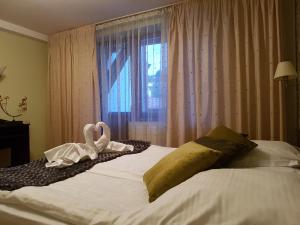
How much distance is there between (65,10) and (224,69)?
7.02 feet

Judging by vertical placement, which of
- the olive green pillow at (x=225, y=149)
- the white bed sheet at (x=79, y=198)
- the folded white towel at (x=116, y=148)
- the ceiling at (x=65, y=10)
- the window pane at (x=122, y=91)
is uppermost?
the ceiling at (x=65, y=10)

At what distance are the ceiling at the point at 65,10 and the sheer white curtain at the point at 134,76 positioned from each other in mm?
214

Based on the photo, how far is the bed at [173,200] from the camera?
76 centimetres

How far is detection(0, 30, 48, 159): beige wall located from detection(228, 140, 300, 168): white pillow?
11.0 feet

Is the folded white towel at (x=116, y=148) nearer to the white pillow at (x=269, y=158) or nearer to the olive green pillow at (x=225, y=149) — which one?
the olive green pillow at (x=225, y=149)

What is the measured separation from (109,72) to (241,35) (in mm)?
1861

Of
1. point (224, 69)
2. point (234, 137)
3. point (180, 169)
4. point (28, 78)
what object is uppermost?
Answer: point (28, 78)

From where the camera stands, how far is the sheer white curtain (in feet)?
10.2

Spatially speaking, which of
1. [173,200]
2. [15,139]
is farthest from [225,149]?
[15,139]

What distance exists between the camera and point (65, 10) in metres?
3.03

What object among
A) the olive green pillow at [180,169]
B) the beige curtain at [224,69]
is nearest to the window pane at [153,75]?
the beige curtain at [224,69]

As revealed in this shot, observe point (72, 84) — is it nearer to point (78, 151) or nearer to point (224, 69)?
point (78, 151)

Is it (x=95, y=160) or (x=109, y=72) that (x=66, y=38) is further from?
(x=95, y=160)

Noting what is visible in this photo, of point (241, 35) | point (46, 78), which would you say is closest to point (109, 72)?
point (46, 78)
